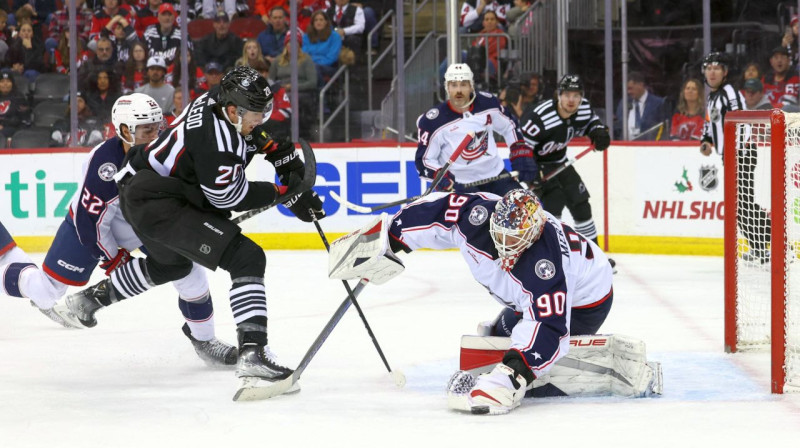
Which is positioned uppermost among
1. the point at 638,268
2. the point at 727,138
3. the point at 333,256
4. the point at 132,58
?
the point at 132,58

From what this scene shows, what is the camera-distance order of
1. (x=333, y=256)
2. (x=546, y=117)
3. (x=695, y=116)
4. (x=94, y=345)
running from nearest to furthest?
1. (x=333, y=256)
2. (x=94, y=345)
3. (x=546, y=117)
4. (x=695, y=116)

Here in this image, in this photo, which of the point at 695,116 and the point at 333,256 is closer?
the point at 333,256

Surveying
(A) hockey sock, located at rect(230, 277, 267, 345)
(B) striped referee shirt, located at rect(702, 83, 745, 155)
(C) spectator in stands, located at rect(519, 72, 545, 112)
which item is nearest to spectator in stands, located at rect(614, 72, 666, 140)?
(C) spectator in stands, located at rect(519, 72, 545, 112)

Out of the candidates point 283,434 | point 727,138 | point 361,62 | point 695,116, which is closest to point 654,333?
point 727,138

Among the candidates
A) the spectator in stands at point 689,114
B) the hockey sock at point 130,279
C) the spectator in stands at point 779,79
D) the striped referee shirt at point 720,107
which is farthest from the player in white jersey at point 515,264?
the spectator in stands at point 779,79

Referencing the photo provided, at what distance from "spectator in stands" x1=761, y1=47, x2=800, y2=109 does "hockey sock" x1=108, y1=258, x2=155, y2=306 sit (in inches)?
Result: 186

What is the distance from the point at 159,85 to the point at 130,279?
423 centimetres

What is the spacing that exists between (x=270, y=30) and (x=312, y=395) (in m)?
5.08

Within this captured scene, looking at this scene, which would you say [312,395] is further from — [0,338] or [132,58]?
[132,58]

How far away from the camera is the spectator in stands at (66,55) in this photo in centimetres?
809

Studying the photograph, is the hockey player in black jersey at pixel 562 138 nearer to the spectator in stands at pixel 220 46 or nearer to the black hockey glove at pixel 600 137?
the black hockey glove at pixel 600 137

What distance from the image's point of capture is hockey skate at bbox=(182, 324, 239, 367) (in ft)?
13.3

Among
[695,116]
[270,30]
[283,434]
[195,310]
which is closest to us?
[283,434]

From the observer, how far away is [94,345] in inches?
180
